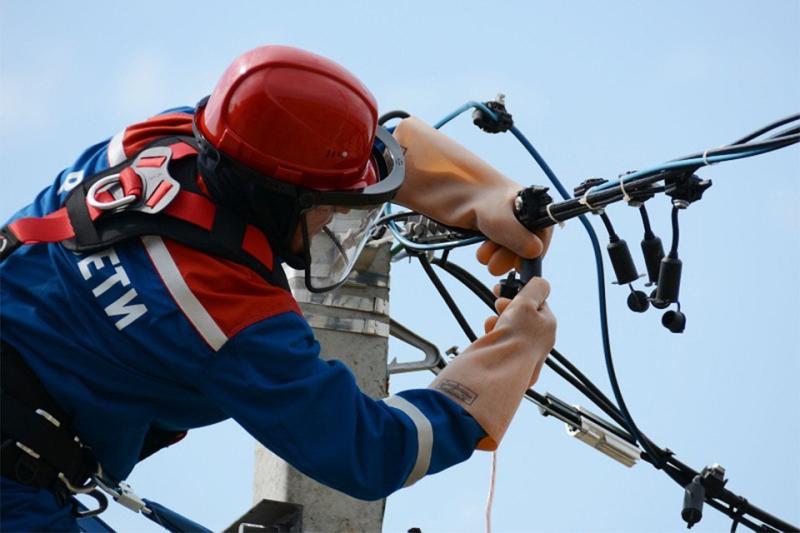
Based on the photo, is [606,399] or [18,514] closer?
[18,514]

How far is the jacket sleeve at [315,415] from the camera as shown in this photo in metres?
4.61

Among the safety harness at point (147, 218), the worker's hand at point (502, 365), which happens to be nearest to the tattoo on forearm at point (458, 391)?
the worker's hand at point (502, 365)

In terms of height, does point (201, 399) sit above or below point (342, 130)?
below

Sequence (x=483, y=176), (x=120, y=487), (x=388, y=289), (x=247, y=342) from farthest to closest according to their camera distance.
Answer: (x=388, y=289) → (x=483, y=176) → (x=120, y=487) → (x=247, y=342)

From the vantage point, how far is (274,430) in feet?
15.2

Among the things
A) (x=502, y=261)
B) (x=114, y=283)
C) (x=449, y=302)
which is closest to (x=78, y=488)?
(x=114, y=283)

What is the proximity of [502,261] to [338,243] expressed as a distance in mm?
741

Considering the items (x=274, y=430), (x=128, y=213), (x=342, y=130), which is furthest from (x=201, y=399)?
(x=342, y=130)

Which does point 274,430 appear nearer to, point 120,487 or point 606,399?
point 120,487

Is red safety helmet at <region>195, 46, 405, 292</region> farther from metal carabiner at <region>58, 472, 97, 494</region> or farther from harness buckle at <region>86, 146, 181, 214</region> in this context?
metal carabiner at <region>58, 472, 97, 494</region>

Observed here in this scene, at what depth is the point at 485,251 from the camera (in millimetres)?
5914

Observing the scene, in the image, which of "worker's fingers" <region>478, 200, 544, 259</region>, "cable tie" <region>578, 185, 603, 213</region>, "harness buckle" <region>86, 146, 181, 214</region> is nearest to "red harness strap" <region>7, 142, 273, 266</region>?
"harness buckle" <region>86, 146, 181, 214</region>

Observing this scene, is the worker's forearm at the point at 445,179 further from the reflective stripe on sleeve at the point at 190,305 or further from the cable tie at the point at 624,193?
the reflective stripe on sleeve at the point at 190,305

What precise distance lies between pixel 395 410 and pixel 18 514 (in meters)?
1.13
